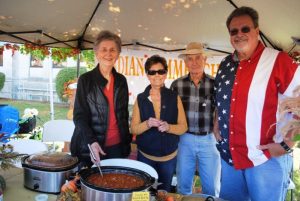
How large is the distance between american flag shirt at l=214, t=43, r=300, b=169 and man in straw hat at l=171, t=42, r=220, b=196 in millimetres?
922

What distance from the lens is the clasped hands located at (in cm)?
261

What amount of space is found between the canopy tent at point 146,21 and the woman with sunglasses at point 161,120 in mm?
1414

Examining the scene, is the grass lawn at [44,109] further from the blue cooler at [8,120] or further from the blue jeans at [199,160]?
the blue jeans at [199,160]

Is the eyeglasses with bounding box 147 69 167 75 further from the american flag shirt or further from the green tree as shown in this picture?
the green tree

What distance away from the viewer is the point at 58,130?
164 inches

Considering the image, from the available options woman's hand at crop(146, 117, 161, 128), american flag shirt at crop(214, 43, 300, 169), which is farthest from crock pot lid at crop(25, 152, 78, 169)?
american flag shirt at crop(214, 43, 300, 169)

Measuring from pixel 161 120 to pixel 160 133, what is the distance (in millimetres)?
124

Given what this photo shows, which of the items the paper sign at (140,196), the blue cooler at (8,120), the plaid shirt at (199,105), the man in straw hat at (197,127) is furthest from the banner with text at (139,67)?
the paper sign at (140,196)

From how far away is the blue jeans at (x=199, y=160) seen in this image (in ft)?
10.8

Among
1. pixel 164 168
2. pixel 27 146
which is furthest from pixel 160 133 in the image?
pixel 27 146

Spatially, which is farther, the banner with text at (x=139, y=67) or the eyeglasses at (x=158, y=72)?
the banner with text at (x=139, y=67)

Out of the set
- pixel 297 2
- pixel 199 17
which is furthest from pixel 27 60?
pixel 297 2

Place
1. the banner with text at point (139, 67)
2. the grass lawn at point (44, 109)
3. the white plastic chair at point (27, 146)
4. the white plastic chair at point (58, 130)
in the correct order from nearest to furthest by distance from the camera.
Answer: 1. the white plastic chair at point (27, 146)
2. the white plastic chair at point (58, 130)
3. the banner with text at point (139, 67)
4. the grass lawn at point (44, 109)

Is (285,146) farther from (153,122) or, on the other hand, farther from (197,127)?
(197,127)
